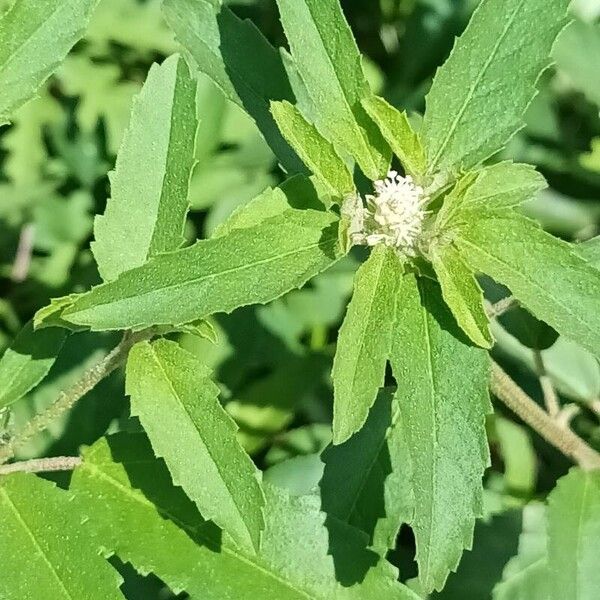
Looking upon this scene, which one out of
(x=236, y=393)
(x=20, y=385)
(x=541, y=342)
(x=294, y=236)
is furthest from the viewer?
(x=236, y=393)

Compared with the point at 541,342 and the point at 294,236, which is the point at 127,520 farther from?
the point at 541,342

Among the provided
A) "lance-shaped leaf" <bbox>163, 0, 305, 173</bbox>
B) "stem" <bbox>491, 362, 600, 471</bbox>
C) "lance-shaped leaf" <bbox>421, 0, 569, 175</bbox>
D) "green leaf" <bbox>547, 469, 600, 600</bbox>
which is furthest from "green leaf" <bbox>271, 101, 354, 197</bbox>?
"green leaf" <bbox>547, 469, 600, 600</bbox>

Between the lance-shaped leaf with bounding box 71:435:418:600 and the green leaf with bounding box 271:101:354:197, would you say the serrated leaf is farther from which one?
the lance-shaped leaf with bounding box 71:435:418:600

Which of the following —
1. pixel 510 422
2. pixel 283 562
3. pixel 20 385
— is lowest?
pixel 510 422

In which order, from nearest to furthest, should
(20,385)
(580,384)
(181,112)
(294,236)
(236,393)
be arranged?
(294,236) < (181,112) < (20,385) < (580,384) < (236,393)

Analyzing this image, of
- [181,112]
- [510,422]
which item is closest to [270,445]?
[510,422]

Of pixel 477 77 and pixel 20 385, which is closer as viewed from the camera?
pixel 477 77

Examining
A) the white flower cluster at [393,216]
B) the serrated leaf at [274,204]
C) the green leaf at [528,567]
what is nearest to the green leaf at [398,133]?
the white flower cluster at [393,216]

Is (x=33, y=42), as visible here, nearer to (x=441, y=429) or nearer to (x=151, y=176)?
(x=151, y=176)
